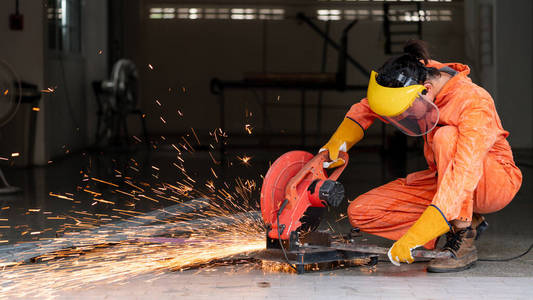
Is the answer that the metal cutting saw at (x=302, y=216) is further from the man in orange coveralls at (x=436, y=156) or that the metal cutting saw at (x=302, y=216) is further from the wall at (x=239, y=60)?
the wall at (x=239, y=60)

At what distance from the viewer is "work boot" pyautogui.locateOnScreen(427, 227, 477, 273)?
345 cm

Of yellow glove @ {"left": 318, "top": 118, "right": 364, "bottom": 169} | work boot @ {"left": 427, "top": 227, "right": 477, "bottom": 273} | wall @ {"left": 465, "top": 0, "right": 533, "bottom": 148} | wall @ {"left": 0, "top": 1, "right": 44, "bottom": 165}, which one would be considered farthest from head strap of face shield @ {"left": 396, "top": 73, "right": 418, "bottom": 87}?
wall @ {"left": 465, "top": 0, "right": 533, "bottom": 148}

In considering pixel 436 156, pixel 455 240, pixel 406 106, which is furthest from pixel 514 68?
pixel 406 106

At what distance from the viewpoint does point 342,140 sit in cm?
367

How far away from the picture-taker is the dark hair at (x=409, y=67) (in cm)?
309

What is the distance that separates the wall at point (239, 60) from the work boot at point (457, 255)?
39.1 feet

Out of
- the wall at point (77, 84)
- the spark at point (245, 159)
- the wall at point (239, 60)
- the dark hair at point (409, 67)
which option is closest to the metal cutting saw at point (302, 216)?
the dark hair at point (409, 67)

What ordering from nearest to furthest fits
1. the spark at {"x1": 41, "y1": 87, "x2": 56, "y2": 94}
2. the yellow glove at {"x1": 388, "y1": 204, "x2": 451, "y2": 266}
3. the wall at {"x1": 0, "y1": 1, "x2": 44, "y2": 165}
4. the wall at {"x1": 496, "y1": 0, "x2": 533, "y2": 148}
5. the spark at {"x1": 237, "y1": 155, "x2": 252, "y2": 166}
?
1. the yellow glove at {"x1": 388, "y1": 204, "x2": 451, "y2": 266}
2. the wall at {"x1": 0, "y1": 1, "x2": 44, "y2": 165}
3. the spark at {"x1": 41, "y1": 87, "x2": 56, "y2": 94}
4. the spark at {"x1": 237, "y1": 155, "x2": 252, "y2": 166}
5. the wall at {"x1": 496, "y1": 0, "x2": 533, "y2": 148}

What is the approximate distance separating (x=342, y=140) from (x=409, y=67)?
0.65 meters

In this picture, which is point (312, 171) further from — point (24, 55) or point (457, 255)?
point (24, 55)

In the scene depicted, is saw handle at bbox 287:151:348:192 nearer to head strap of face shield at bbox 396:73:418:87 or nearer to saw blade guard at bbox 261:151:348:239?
saw blade guard at bbox 261:151:348:239

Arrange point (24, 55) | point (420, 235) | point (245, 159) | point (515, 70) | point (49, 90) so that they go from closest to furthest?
1. point (420, 235)
2. point (24, 55)
3. point (49, 90)
4. point (245, 159)
5. point (515, 70)

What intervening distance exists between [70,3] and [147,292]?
8.64m

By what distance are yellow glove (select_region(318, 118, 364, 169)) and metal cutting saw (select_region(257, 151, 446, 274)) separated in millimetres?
70
